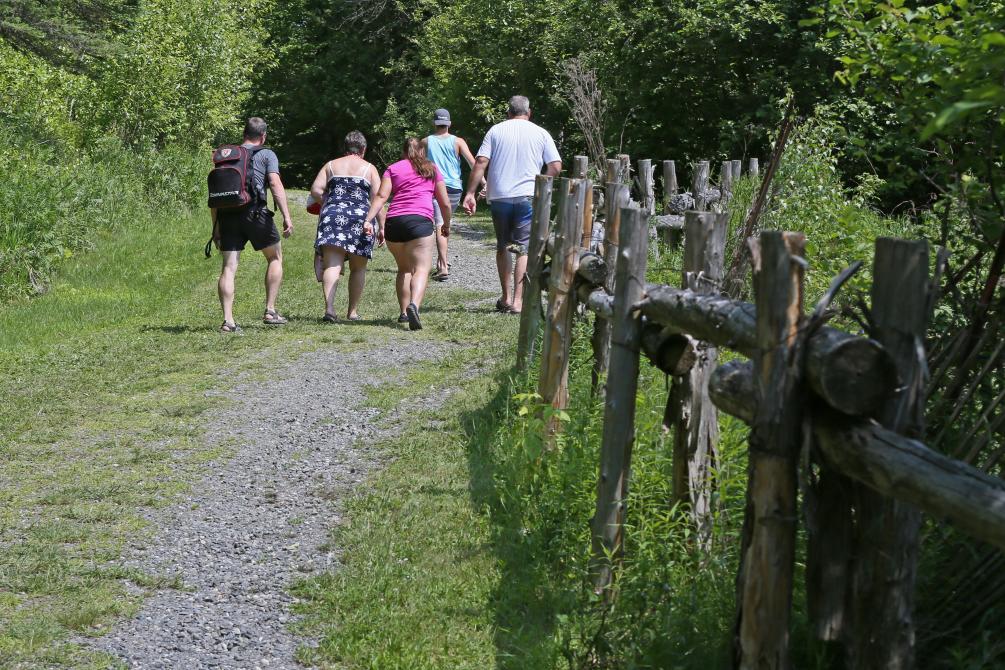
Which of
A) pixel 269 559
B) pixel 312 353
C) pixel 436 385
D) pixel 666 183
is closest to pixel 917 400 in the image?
pixel 269 559

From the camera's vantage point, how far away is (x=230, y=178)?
9.98m

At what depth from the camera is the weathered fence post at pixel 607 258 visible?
6.15 meters

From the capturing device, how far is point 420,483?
20.9 feet

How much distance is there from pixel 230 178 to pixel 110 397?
257 cm

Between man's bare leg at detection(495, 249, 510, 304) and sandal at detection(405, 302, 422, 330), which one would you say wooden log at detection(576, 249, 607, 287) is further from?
man's bare leg at detection(495, 249, 510, 304)

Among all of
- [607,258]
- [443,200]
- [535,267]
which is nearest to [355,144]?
[443,200]

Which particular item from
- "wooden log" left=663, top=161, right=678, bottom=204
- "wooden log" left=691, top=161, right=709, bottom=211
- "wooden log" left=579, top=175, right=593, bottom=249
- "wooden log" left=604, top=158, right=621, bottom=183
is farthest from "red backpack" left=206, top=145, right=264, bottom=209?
"wooden log" left=663, top=161, right=678, bottom=204

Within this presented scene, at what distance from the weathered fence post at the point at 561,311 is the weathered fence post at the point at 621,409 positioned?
5.91 feet

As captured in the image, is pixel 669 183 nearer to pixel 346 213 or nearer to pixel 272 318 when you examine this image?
pixel 346 213

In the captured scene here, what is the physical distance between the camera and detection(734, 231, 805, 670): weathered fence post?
9.81ft

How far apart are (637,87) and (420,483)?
1396cm

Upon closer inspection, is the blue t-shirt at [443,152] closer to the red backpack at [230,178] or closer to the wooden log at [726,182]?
the red backpack at [230,178]

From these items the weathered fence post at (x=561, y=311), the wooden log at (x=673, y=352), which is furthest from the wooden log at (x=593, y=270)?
the wooden log at (x=673, y=352)

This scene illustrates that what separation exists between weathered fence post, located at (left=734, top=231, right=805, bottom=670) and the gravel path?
199cm
